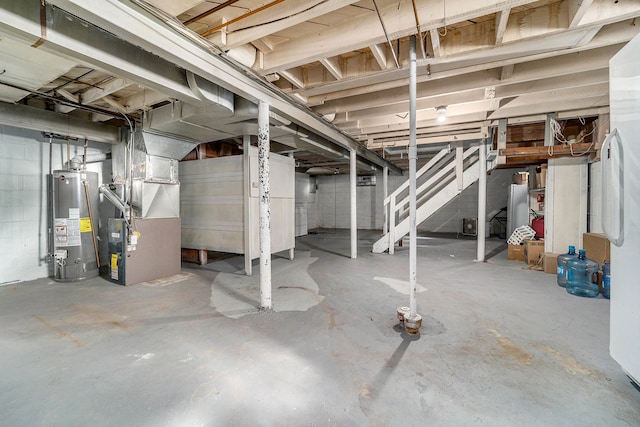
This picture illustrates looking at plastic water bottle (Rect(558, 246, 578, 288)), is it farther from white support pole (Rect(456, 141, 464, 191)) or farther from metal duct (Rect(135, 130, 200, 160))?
metal duct (Rect(135, 130, 200, 160))

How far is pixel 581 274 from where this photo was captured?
3.15m

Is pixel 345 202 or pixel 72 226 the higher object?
pixel 345 202

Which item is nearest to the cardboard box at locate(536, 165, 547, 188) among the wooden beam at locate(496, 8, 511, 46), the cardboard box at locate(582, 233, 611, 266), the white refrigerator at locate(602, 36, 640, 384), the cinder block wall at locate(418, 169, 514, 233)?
the cardboard box at locate(582, 233, 611, 266)

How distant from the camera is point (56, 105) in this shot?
10.8 ft

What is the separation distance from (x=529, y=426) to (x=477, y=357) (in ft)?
1.88

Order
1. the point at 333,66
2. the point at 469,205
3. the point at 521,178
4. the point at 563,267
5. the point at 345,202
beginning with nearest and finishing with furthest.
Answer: the point at 333,66 < the point at 563,267 < the point at 521,178 < the point at 469,205 < the point at 345,202

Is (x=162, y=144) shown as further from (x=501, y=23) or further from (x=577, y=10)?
(x=577, y=10)

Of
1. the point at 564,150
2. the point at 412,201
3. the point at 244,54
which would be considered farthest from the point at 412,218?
the point at 564,150

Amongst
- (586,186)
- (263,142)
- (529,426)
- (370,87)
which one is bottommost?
(529,426)

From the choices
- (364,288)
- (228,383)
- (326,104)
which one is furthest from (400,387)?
(326,104)

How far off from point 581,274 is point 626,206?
2.48 metres

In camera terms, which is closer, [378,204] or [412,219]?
[412,219]

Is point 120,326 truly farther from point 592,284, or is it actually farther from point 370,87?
point 592,284

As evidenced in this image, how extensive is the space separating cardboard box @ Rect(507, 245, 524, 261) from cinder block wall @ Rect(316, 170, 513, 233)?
13.1 feet
